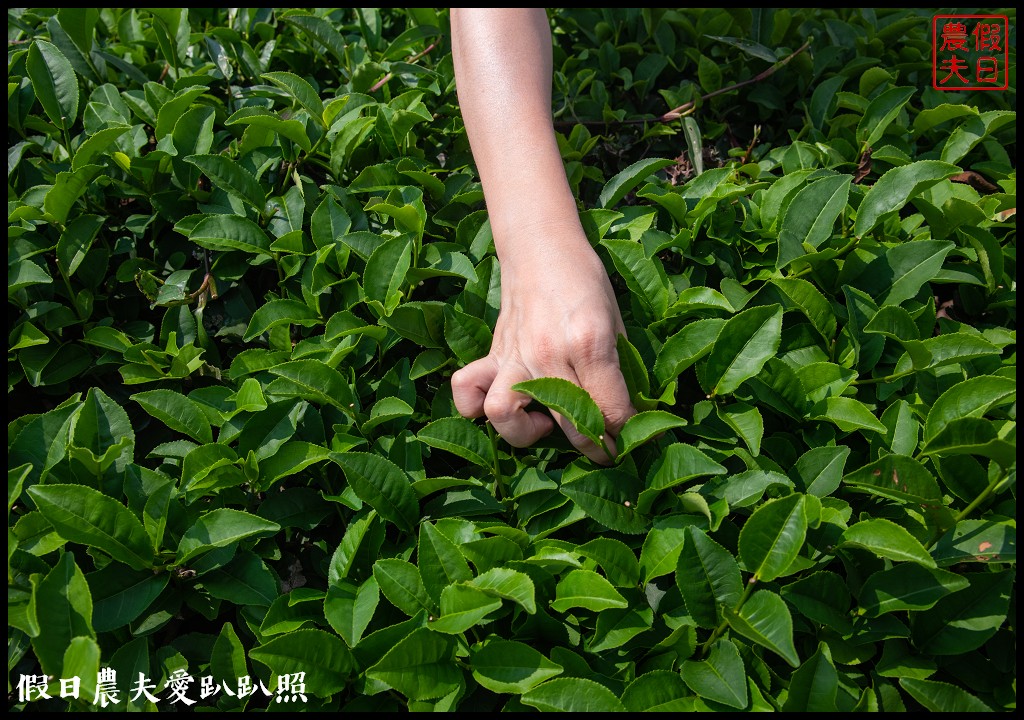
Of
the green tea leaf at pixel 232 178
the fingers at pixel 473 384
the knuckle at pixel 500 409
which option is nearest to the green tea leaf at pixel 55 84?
the green tea leaf at pixel 232 178

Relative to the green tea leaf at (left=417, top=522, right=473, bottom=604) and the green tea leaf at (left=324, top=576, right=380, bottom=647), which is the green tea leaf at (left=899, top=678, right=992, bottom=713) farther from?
the green tea leaf at (left=324, top=576, right=380, bottom=647)

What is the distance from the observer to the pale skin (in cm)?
141

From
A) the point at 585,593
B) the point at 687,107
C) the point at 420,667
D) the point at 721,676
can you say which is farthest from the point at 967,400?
the point at 687,107

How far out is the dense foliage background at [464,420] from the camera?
1.26 m

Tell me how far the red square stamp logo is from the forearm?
1.54 m

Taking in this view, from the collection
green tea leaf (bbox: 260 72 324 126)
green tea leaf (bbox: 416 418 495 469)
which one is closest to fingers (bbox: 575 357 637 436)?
green tea leaf (bbox: 416 418 495 469)

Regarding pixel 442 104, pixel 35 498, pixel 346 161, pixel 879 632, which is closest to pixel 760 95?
pixel 442 104

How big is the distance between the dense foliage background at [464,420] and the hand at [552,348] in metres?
0.07

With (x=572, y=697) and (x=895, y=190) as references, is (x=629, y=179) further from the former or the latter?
(x=572, y=697)

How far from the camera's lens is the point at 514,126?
1.63 meters

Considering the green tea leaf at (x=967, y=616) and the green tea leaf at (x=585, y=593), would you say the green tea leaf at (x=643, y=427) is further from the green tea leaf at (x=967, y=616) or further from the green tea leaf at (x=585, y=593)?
the green tea leaf at (x=967, y=616)

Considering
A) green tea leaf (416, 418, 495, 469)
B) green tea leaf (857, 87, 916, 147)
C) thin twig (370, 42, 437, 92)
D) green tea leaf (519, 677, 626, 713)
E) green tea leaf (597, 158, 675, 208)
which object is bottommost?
green tea leaf (519, 677, 626, 713)

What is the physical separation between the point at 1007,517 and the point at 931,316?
1.61 feet

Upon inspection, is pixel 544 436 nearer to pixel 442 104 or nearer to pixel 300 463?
pixel 300 463
